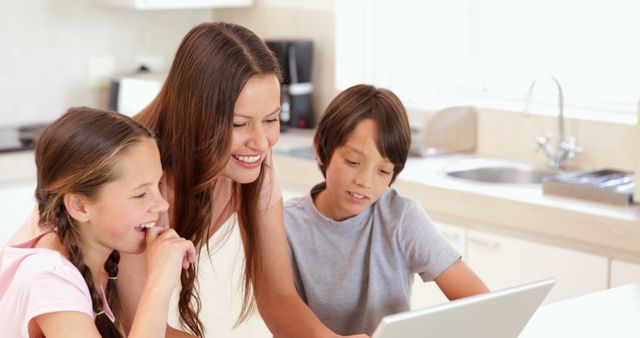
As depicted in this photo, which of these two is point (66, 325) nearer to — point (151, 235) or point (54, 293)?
point (54, 293)

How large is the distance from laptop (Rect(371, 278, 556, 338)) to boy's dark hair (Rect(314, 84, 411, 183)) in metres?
0.54

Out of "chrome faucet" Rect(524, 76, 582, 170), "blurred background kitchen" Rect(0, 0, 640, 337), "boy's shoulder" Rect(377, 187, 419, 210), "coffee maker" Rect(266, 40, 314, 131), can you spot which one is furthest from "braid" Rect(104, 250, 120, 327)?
"coffee maker" Rect(266, 40, 314, 131)

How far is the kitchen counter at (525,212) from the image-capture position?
2887 millimetres

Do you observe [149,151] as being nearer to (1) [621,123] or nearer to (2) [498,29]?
(1) [621,123]

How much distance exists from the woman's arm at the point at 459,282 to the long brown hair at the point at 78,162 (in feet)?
2.22

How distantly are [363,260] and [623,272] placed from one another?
1079mm

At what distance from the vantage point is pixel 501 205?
10.3 feet

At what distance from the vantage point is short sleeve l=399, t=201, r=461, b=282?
2043 mm

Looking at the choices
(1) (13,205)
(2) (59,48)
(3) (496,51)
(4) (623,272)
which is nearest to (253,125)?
(4) (623,272)

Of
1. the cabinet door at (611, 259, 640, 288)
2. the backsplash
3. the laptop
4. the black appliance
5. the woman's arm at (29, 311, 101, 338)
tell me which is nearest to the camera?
the laptop

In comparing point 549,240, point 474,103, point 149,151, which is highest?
point 149,151

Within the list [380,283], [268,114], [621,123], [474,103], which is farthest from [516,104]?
[268,114]

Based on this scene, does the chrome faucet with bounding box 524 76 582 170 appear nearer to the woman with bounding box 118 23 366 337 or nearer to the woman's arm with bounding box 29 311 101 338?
the woman with bounding box 118 23 366 337

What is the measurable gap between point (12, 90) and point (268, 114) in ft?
8.61
